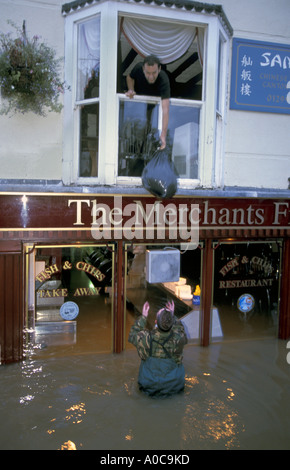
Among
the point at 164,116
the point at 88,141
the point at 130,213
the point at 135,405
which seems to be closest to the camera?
the point at 135,405

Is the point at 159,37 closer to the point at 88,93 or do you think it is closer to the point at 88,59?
the point at 88,59

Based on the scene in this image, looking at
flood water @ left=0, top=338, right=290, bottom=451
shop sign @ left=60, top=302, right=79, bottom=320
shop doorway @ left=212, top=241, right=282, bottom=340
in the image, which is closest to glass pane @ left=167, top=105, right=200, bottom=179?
shop doorway @ left=212, top=241, right=282, bottom=340

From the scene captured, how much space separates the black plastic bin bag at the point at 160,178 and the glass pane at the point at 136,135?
890mm

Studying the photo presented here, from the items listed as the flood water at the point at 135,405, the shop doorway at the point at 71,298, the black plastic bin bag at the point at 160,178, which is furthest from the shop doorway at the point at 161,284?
the black plastic bin bag at the point at 160,178

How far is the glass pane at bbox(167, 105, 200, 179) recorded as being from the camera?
248 inches

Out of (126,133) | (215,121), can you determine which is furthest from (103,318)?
(215,121)

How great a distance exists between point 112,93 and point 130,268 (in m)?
2.85

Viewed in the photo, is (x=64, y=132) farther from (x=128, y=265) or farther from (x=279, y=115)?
(x=279, y=115)

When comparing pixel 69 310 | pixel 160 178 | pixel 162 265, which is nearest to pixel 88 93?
pixel 160 178

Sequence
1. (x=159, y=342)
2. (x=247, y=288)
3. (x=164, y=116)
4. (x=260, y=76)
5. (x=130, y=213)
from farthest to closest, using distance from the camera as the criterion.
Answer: (x=247, y=288)
(x=260, y=76)
(x=130, y=213)
(x=164, y=116)
(x=159, y=342)

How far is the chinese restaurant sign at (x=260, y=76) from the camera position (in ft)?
21.5

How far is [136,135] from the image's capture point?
614 cm

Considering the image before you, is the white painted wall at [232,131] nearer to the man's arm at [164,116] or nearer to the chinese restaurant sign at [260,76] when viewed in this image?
the chinese restaurant sign at [260,76]
